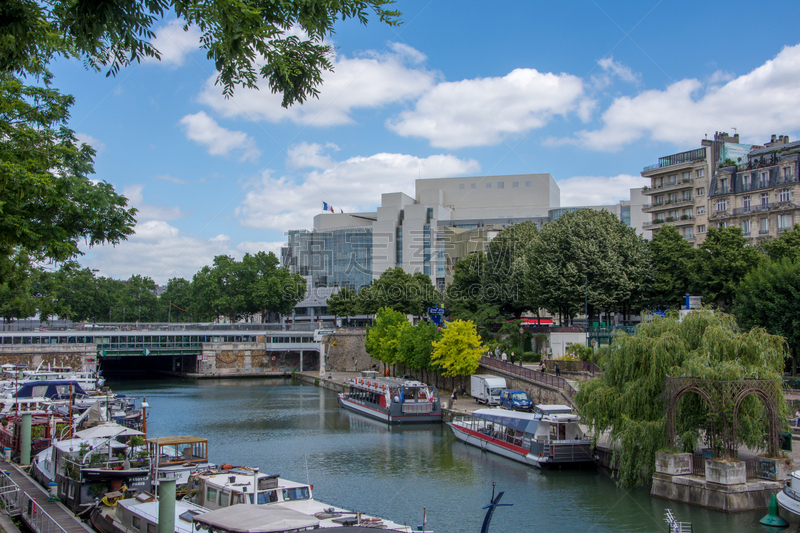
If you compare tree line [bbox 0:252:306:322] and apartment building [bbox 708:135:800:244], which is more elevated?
apartment building [bbox 708:135:800:244]

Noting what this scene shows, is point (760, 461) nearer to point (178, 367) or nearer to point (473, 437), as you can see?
point (473, 437)

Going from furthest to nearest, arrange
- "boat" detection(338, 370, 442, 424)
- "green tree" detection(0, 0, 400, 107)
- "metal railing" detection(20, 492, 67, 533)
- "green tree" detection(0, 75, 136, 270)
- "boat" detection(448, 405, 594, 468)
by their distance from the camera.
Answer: "boat" detection(338, 370, 442, 424)
"boat" detection(448, 405, 594, 468)
"metal railing" detection(20, 492, 67, 533)
"green tree" detection(0, 75, 136, 270)
"green tree" detection(0, 0, 400, 107)

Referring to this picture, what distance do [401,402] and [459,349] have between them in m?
7.85

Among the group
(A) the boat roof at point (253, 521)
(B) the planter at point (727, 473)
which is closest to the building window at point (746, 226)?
(B) the planter at point (727, 473)

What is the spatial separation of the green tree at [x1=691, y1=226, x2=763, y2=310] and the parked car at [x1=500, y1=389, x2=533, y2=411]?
19.3 metres

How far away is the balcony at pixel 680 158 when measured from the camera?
2709 inches

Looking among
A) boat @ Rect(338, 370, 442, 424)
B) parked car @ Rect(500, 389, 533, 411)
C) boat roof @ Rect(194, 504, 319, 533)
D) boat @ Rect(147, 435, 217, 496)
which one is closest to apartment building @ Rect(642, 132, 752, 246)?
parked car @ Rect(500, 389, 533, 411)

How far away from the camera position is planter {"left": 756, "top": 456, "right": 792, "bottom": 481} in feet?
76.7

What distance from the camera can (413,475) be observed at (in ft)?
99.8

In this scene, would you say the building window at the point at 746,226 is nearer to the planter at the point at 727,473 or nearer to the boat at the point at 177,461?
the planter at the point at 727,473

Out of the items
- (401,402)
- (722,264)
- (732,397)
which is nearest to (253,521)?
(732,397)

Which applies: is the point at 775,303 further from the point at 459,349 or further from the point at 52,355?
the point at 52,355

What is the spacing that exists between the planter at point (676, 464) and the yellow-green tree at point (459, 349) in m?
27.3

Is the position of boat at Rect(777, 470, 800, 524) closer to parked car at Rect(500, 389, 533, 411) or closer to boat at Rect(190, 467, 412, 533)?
boat at Rect(190, 467, 412, 533)
